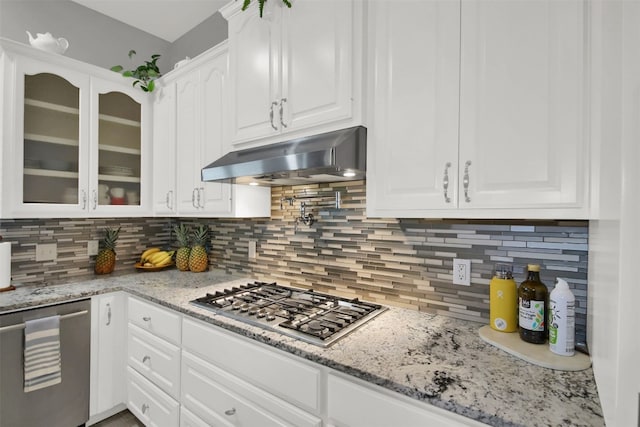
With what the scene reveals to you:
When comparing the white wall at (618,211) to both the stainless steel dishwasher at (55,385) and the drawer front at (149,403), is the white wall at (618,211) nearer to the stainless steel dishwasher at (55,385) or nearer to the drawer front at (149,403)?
the drawer front at (149,403)

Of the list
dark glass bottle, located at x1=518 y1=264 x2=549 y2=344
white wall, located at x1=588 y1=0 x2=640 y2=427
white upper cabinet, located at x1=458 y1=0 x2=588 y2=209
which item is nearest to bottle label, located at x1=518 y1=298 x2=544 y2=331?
dark glass bottle, located at x1=518 y1=264 x2=549 y2=344

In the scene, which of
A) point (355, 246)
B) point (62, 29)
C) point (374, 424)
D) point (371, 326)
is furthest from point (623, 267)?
point (62, 29)

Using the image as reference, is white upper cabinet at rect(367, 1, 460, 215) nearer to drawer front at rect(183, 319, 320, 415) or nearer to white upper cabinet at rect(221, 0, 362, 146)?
white upper cabinet at rect(221, 0, 362, 146)

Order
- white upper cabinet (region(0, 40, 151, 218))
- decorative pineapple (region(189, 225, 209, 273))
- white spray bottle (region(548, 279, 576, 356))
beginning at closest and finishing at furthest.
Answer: white spray bottle (region(548, 279, 576, 356)), white upper cabinet (region(0, 40, 151, 218)), decorative pineapple (region(189, 225, 209, 273))

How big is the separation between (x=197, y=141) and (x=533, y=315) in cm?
202

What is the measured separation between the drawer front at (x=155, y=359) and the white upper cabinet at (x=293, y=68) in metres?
1.20

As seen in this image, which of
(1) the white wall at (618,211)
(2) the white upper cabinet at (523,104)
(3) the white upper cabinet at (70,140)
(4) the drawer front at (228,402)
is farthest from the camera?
(3) the white upper cabinet at (70,140)

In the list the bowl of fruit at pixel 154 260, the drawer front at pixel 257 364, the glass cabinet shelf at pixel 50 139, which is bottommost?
the drawer front at pixel 257 364

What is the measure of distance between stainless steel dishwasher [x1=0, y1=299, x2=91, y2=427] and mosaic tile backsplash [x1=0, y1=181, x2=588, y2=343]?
1.74 feet

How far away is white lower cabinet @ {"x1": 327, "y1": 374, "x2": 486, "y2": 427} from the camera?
0.88 meters

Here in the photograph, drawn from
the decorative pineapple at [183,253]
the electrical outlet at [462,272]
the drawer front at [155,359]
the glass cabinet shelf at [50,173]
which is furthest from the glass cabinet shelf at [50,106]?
the electrical outlet at [462,272]

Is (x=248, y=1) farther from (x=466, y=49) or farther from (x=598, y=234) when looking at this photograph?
(x=598, y=234)

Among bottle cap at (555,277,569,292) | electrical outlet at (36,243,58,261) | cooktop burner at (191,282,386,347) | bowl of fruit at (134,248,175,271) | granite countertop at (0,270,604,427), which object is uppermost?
bottle cap at (555,277,569,292)

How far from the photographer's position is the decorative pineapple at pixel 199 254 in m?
2.44
